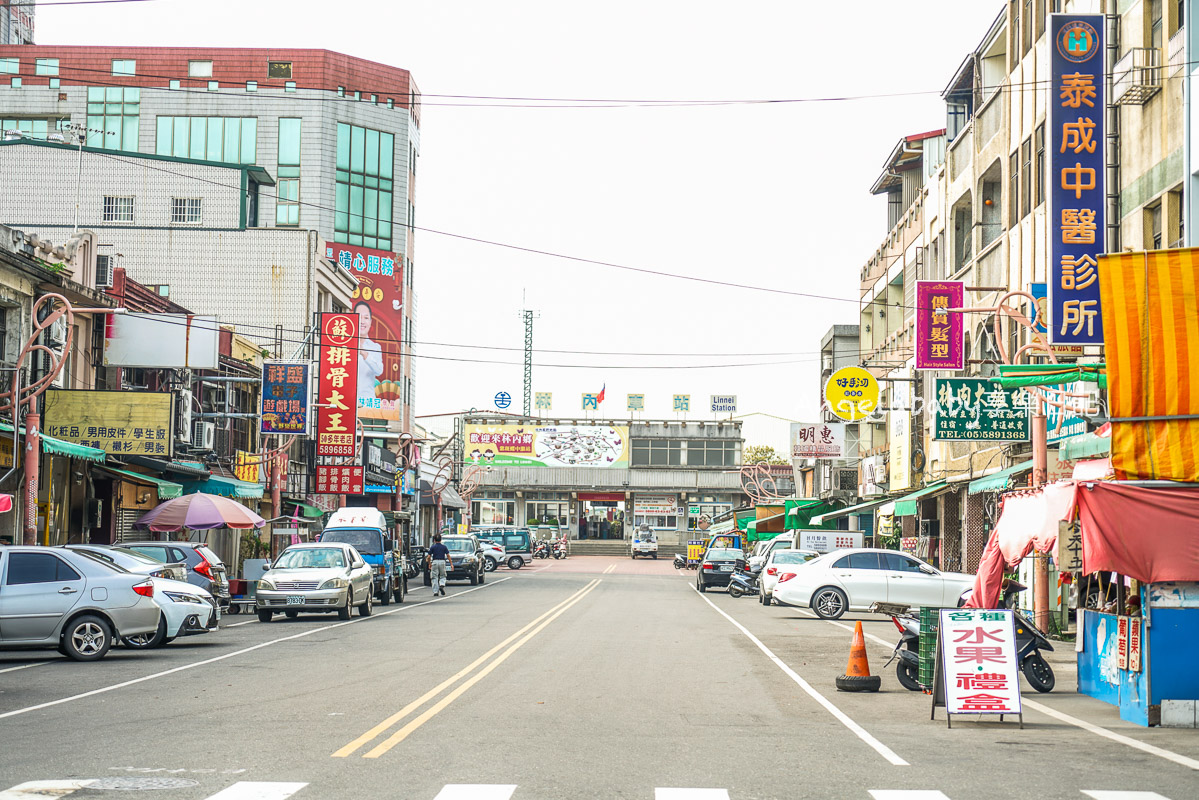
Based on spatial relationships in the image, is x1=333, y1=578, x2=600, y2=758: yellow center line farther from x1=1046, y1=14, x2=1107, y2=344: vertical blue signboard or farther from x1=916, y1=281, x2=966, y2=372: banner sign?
x1=916, y1=281, x2=966, y2=372: banner sign

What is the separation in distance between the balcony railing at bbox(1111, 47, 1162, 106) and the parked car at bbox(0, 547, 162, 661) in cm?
1855

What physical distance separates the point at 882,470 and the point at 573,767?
40073 millimetres

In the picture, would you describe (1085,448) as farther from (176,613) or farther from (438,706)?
(176,613)

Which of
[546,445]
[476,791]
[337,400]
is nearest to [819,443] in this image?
[337,400]

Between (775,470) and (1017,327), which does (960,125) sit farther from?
(775,470)

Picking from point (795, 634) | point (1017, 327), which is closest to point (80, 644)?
point (795, 634)

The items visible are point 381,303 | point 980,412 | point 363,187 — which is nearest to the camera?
point 980,412

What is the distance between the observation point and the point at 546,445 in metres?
105

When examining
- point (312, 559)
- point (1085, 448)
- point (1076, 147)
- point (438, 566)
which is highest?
point (1076, 147)

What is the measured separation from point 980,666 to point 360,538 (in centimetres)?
2413

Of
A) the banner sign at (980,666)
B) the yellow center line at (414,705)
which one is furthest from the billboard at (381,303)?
the banner sign at (980,666)

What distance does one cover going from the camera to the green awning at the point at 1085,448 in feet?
66.5

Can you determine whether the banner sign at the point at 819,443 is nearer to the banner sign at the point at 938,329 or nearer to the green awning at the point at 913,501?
the green awning at the point at 913,501

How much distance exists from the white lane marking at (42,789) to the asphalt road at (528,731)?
25mm
